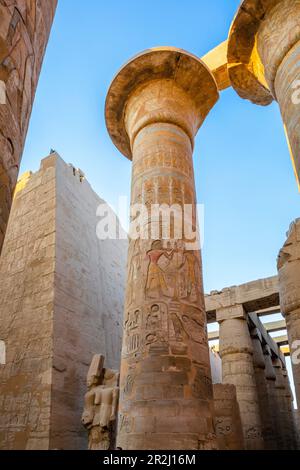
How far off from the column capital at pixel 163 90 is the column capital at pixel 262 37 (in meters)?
0.76

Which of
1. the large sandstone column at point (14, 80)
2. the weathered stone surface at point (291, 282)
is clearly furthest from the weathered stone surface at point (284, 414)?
the large sandstone column at point (14, 80)

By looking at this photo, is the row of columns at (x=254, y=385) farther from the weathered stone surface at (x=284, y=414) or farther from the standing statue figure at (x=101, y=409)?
the standing statue figure at (x=101, y=409)

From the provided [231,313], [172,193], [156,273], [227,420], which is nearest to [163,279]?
[156,273]

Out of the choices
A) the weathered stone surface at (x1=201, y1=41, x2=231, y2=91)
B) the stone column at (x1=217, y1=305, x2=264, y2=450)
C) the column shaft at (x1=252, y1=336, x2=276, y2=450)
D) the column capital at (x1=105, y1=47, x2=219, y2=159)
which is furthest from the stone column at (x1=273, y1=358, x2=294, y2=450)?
the weathered stone surface at (x1=201, y1=41, x2=231, y2=91)

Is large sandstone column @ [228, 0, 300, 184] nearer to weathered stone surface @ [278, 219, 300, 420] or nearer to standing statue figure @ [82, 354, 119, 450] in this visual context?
weathered stone surface @ [278, 219, 300, 420]

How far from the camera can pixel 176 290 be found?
164 inches

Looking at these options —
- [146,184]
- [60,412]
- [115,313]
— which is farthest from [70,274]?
[146,184]

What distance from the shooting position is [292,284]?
4277 mm

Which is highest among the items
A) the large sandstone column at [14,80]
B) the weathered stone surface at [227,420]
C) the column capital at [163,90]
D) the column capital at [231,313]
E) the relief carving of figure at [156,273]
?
the column capital at [163,90]

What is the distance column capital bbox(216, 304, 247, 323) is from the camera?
34.3 ft

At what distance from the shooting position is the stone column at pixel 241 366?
860 centimetres

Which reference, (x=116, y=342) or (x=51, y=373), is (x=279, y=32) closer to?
(x=51, y=373)

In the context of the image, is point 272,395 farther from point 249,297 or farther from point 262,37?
point 262,37

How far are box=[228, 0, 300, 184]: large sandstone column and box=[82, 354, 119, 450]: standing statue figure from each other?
5096 mm
